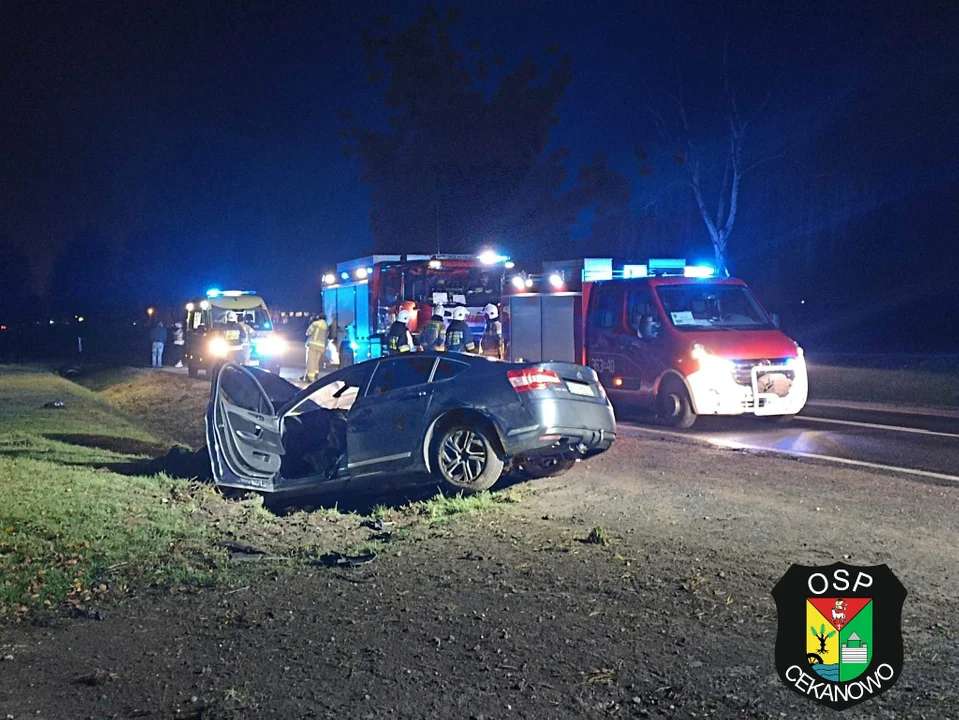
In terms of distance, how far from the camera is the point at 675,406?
14953mm

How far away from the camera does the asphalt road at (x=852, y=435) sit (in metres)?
11.4

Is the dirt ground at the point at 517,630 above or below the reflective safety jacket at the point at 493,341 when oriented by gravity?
below

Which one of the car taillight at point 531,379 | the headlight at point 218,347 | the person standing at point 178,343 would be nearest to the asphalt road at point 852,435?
the car taillight at point 531,379

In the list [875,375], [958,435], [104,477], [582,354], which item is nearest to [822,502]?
[958,435]

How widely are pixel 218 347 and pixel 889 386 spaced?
16400 mm

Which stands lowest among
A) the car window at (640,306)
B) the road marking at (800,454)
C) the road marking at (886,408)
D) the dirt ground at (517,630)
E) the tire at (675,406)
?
the dirt ground at (517,630)

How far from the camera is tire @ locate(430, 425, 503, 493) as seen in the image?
9.28 meters

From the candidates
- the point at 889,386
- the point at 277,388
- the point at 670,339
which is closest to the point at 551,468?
the point at 277,388

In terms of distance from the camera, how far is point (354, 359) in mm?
23891

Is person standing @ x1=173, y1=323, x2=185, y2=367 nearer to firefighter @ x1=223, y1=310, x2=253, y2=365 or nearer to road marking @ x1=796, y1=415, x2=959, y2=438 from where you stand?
firefighter @ x1=223, y1=310, x2=253, y2=365

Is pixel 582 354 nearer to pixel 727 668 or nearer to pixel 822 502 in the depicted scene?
pixel 822 502

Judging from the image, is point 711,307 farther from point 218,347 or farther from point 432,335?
point 218,347

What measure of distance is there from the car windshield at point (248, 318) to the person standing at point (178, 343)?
23.4ft

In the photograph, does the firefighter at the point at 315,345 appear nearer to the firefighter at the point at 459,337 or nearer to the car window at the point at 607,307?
the firefighter at the point at 459,337
